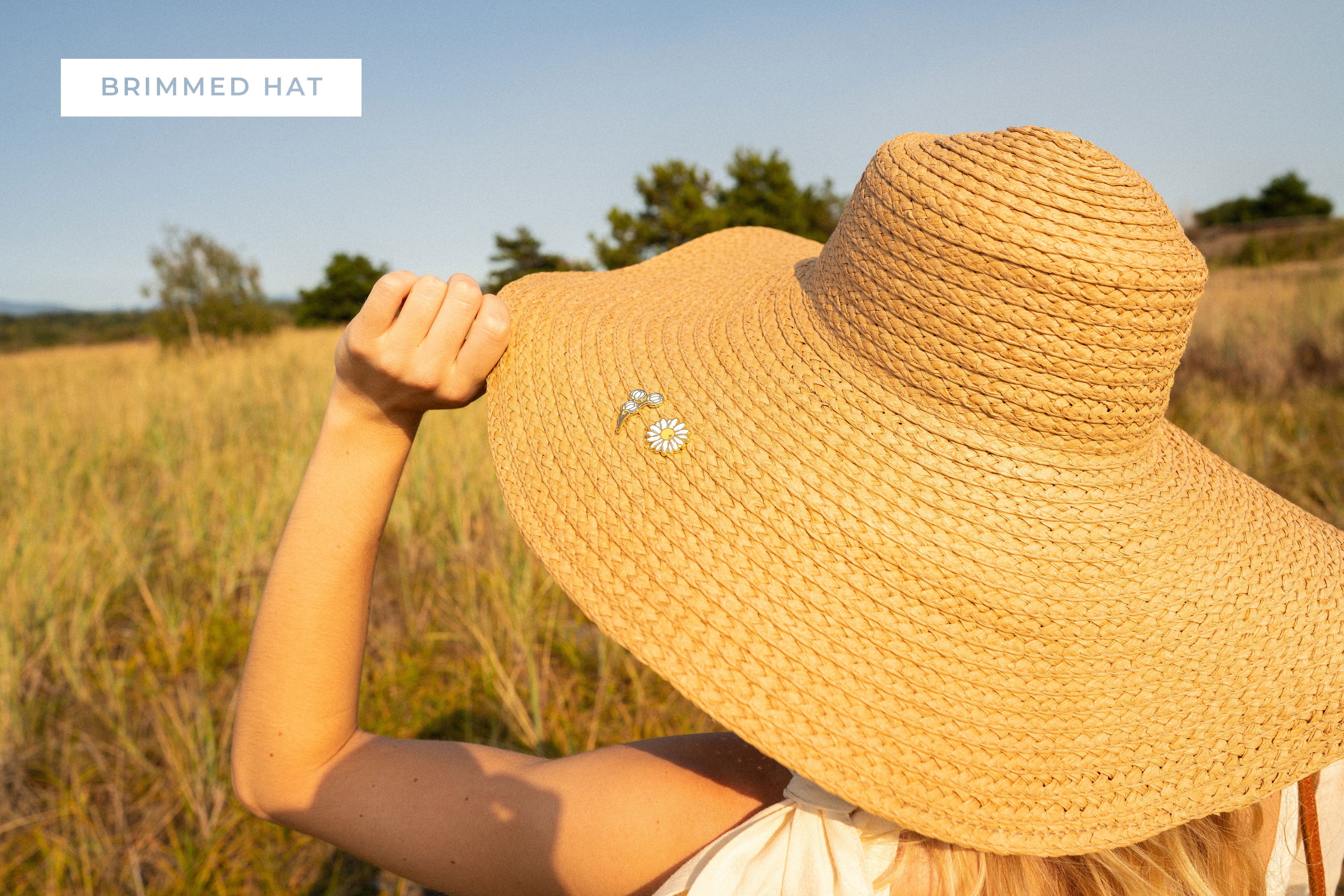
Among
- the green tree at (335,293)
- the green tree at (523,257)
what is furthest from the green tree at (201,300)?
the green tree at (335,293)

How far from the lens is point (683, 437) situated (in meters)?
0.86

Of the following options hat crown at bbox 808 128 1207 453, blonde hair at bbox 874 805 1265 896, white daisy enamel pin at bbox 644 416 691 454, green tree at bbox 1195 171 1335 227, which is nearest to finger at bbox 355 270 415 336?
white daisy enamel pin at bbox 644 416 691 454

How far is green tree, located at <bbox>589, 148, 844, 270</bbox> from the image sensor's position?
18.1m

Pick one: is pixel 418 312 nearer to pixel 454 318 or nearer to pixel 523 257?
pixel 454 318

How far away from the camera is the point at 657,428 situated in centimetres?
88

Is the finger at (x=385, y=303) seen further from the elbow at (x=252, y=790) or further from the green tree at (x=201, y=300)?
the green tree at (x=201, y=300)

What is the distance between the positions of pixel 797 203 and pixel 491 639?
1895 cm

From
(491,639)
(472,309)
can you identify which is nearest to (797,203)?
(491,639)

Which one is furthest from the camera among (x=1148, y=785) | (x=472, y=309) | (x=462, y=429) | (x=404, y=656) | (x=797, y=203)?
(x=797, y=203)

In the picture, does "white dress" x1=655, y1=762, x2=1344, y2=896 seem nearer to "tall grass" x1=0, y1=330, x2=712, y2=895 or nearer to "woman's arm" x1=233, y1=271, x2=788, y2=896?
"woman's arm" x1=233, y1=271, x2=788, y2=896

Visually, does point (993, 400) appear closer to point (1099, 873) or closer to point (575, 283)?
point (1099, 873)

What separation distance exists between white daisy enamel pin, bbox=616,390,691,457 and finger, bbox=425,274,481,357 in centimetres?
22

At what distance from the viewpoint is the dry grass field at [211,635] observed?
6.71 ft

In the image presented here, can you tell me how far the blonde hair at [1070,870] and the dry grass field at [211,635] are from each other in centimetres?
163
